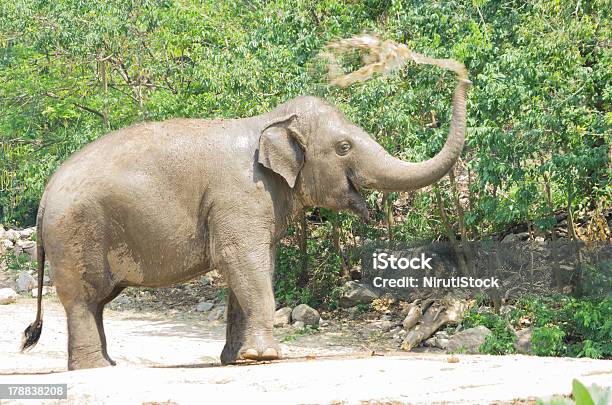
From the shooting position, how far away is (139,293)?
19.3 metres

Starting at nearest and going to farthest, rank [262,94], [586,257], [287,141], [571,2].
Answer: [287,141]
[571,2]
[586,257]
[262,94]

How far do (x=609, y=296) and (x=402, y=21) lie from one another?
460cm

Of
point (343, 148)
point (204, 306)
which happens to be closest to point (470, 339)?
point (343, 148)

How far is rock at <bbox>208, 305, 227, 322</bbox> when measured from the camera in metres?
16.9

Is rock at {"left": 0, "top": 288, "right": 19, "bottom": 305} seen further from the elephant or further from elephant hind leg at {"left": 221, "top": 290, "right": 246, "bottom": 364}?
elephant hind leg at {"left": 221, "top": 290, "right": 246, "bottom": 364}

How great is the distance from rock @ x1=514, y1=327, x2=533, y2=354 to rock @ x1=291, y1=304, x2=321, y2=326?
11.3 ft

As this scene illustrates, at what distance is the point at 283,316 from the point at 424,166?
306 inches

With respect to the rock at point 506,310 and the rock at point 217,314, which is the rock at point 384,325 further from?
the rock at point 217,314

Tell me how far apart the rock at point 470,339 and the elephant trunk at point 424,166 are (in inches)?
197

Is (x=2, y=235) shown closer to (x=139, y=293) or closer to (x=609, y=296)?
(x=139, y=293)

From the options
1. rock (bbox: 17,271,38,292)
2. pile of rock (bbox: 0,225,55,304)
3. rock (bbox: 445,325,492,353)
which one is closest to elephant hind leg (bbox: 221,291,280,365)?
rock (bbox: 445,325,492,353)

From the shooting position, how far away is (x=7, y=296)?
18.2 m

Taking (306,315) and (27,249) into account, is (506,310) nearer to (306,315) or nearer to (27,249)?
(306,315)

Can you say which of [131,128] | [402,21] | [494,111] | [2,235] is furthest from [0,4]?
[131,128]
